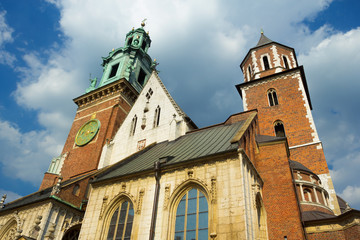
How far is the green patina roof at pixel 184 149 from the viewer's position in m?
15.4

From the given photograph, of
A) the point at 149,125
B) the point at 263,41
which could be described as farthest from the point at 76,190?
the point at 263,41

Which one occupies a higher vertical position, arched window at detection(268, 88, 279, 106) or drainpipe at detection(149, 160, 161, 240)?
arched window at detection(268, 88, 279, 106)

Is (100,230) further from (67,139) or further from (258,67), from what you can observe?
(258,67)

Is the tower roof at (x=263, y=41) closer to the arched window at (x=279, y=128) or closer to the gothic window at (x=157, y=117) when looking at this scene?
the arched window at (x=279, y=128)

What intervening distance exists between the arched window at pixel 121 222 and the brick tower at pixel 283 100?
14759 millimetres

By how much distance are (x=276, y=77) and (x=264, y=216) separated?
18.8 metres

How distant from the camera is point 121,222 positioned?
15164mm

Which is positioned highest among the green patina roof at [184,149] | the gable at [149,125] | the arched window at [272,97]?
the arched window at [272,97]

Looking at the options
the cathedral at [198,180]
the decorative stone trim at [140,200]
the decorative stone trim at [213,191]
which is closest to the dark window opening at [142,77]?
the cathedral at [198,180]

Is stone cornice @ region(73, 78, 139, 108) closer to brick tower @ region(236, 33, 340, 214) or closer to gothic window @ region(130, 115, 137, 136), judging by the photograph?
gothic window @ region(130, 115, 137, 136)

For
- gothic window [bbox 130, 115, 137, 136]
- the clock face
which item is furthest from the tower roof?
the clock face

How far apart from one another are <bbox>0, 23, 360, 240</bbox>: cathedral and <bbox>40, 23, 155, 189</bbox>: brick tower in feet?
0.77

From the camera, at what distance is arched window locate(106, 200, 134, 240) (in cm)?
1469

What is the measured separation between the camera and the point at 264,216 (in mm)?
15102
